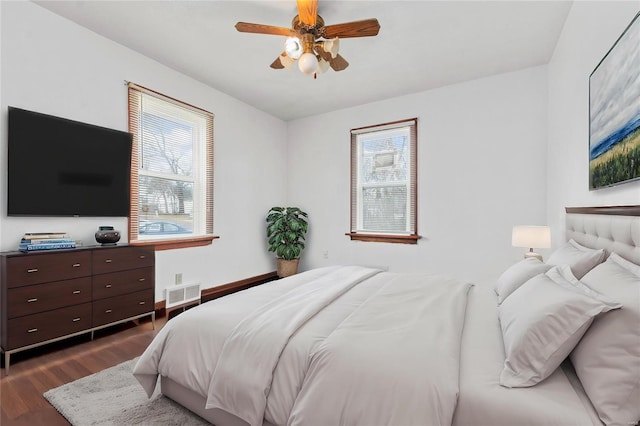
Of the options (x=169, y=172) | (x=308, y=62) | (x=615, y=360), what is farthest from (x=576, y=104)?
(x=169, y=172)

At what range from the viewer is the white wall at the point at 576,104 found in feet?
5.48

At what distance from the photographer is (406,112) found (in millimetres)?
4156

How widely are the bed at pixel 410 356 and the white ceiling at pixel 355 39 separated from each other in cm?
185

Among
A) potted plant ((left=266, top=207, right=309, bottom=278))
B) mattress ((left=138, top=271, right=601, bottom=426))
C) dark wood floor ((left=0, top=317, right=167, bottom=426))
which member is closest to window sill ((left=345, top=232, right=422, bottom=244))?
potted plant ((left=266, top=207, right=309, bottom=278))

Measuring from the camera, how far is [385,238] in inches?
169

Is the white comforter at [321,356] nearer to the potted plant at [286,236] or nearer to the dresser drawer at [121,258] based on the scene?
the dresser drawer at [121,258]

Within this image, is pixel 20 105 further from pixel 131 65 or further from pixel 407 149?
pixel 407 149

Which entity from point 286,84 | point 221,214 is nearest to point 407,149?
point 286,84

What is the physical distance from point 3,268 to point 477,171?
457 centimetres

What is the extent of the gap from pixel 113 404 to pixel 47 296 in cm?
110

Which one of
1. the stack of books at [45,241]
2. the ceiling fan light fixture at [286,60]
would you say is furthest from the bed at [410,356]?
the ceiling fan light fixture at [286,60]

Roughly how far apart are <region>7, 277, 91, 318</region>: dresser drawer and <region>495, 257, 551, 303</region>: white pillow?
3119mm

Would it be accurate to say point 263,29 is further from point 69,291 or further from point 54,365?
point 54,365

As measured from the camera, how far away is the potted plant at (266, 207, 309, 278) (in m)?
4.68
